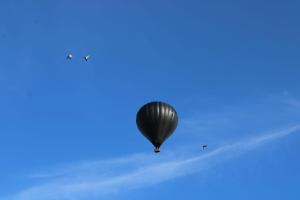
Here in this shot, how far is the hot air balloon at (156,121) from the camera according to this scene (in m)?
46.9

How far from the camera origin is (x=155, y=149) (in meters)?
46.5

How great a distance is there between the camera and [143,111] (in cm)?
4816

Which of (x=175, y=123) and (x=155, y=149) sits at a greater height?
(x=175, y=123)

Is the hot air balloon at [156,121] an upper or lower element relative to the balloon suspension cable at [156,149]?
upper

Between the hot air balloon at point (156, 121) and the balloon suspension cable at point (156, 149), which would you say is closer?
the balloon suspension cable at point (156, 149)

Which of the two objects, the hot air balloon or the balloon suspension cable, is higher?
the hot air balloon

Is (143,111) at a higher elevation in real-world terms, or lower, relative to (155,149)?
higher

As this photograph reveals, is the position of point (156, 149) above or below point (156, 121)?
below

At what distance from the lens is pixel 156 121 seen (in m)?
46.8

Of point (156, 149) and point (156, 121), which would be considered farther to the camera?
point (156, 121)

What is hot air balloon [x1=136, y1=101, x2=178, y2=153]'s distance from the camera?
46906 millimetres

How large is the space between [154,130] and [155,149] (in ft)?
7.07

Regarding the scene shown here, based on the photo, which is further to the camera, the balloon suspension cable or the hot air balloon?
the hot air balloon

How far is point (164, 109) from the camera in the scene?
4750 centimetres
